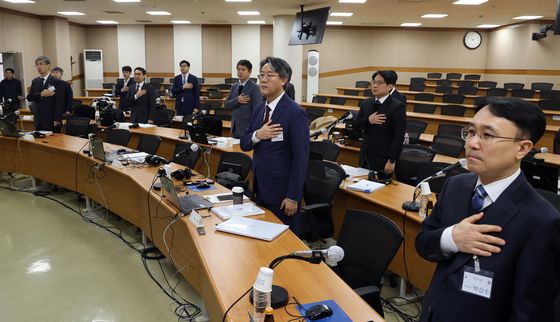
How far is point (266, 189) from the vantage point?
2.99m

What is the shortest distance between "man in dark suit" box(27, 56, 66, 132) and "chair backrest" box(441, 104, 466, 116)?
25.0 ft

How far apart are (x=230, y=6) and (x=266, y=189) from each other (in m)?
8.68

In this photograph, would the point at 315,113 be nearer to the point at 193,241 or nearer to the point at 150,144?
the point at 150,144


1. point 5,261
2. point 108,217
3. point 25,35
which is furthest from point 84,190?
point 25,35

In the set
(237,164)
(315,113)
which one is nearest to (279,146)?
(237,164)

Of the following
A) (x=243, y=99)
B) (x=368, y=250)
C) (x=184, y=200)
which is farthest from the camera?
(x=243, y=99)

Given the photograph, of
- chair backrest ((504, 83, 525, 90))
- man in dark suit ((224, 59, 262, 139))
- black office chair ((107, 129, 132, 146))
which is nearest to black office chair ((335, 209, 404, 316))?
man in dark suit ((224, 59, 262, 139))

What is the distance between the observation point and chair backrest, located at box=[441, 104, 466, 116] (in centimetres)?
923

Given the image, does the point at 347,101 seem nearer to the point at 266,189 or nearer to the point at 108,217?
the point at 108,217

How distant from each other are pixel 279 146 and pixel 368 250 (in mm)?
981

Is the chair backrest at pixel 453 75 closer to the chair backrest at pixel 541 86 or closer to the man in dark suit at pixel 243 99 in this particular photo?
the chair backrest at pixel 541 86

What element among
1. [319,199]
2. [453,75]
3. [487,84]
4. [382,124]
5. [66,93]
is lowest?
[319,199]

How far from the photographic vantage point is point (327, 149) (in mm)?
4781

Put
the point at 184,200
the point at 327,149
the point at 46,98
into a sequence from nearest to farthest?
1. the point at 184,200
2. the point at 327,149
3. the point at 46,98
